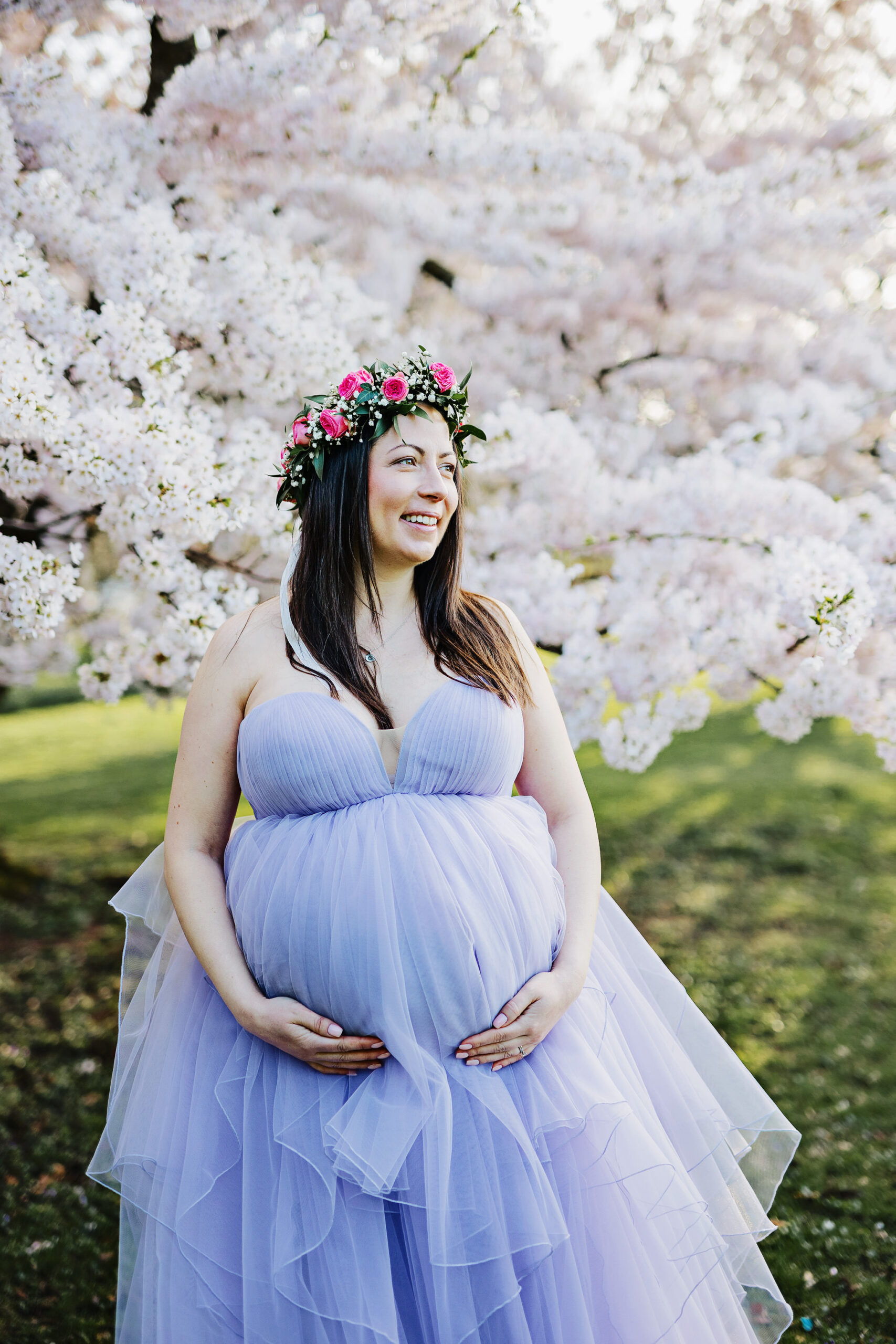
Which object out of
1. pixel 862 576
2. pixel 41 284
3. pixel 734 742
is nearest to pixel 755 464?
pixel 862 576

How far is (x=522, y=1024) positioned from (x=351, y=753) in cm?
61

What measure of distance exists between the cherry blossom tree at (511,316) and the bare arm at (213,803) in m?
0.76

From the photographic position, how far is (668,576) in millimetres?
3307

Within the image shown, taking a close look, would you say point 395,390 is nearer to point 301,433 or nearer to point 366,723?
point 301,433

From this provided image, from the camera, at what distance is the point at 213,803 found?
208 centimetres

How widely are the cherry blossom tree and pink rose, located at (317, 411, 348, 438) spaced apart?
2.22 feet

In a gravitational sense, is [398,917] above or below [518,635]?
below

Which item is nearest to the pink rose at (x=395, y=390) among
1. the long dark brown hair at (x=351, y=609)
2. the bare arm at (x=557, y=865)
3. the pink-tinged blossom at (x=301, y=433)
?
the long dark brown hair at (x=351, y=609)

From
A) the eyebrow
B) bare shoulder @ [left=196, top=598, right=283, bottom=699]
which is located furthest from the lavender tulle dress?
the eyebrow

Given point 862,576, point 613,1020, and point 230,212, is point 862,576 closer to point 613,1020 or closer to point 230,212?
point 613,1020

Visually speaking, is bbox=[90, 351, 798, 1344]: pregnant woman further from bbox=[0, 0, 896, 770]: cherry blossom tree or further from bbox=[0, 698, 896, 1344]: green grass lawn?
bbox=[0, 698, 896, 1344]: green grass lawn

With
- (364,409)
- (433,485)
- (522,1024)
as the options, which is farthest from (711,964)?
(364,409)

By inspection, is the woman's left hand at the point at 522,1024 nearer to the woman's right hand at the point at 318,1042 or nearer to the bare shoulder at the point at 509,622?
the woman's right hand at the point at 318,1042

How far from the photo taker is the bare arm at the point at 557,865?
1.83m
